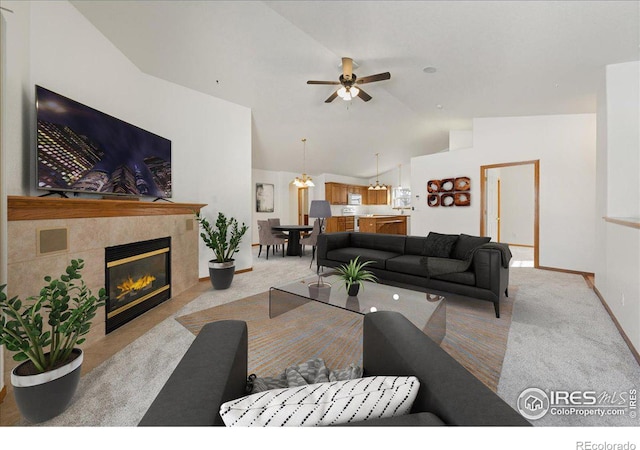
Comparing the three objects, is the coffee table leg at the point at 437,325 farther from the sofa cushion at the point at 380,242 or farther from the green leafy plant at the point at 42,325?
the green leafy plant at the point at 42,325

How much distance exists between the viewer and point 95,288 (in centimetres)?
227

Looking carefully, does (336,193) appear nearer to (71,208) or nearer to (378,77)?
(378,77)

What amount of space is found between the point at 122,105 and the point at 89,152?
3.40 ft

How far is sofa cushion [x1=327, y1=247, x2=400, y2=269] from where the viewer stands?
11.8 feet

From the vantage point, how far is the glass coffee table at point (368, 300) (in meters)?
2.02

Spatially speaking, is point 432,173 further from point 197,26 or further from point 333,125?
point 197,26

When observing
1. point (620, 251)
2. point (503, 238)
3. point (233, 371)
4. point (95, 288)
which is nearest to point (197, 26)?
point (95, 288)

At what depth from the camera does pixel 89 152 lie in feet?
7.47

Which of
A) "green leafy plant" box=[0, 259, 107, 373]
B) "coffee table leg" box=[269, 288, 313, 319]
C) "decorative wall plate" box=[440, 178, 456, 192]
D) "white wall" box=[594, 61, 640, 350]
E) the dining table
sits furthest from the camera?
the dining table

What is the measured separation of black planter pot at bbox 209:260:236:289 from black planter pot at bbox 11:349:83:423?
2117 millimetres

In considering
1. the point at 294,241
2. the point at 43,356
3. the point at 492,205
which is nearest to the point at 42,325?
the point at 43,356

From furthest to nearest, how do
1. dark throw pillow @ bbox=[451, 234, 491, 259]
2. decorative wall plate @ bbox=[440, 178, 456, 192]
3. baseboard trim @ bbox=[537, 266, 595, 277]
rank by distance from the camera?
decorative wall plate @ bbox=[440, 178, 456, 192] → baseboard trim @ bbox=[537, 266, 595, 277] → dark throw pillow @ bbox=[451, 234, 491, 259]

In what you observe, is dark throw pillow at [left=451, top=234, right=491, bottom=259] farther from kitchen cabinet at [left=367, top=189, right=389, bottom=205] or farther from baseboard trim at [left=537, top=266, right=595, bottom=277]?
kitchen cabinet at [left=367, top=189, right=389, bottom=205]

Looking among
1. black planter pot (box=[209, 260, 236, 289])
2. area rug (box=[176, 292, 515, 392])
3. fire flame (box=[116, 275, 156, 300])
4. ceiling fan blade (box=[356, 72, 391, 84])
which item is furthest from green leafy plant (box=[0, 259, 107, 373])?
ceiling fan blade (box=[356, 72, 391, 84])
